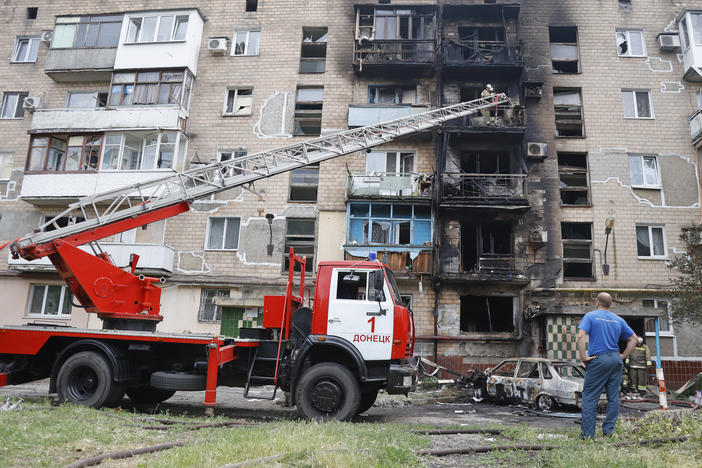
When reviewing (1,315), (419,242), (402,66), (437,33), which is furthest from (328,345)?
(1,315)

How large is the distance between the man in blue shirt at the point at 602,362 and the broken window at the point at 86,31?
943 inches

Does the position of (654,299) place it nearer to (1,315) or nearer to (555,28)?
(555,28)

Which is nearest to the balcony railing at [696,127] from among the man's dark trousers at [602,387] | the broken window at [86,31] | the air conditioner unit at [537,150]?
the air conditioner unit at [537,150]

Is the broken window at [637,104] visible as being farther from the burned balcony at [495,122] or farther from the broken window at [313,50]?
the broken window at [313,50]

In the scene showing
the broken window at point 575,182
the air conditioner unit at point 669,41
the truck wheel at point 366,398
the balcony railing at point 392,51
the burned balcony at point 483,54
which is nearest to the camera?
the truck wheel at point 366,398

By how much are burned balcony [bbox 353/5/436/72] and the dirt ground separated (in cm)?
1464

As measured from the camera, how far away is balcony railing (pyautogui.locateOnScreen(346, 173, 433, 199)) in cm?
2039

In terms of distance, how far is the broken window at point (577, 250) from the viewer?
66.1 feet

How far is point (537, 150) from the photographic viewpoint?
20.6 m

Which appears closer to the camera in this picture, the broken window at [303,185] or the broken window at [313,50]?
the broken window at [303,185]

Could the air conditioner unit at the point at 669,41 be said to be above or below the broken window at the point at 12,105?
above

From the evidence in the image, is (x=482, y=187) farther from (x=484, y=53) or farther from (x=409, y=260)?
(x=484, y=53)

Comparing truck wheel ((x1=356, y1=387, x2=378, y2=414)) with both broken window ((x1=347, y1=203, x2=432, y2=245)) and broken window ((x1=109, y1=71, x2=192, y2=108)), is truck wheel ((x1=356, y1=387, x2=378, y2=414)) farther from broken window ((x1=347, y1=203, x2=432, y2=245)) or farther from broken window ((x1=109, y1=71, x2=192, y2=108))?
broken window ((x1=109, y1=71, x2=192, y2=108))

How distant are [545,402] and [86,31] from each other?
82.5 feet
